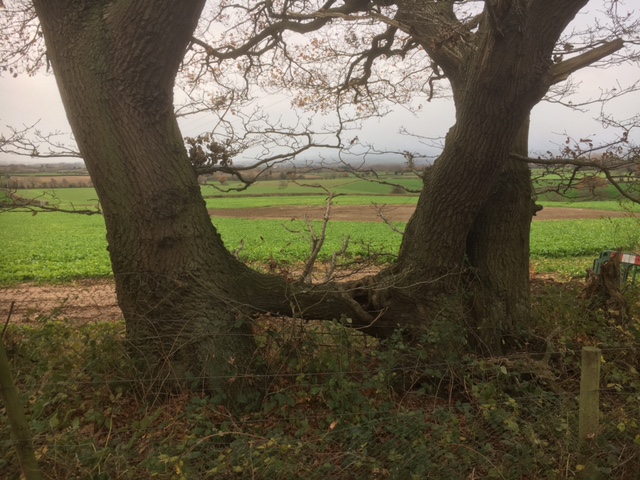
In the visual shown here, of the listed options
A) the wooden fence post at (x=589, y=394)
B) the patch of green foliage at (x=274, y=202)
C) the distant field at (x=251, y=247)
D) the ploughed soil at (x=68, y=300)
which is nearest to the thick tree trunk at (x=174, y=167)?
the ploughed soil at (x=68, y=300)

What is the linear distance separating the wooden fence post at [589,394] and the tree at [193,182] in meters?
1.80

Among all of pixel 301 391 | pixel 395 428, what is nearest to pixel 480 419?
pixel 395 428

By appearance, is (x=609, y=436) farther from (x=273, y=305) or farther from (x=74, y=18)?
(x=74, y=18)

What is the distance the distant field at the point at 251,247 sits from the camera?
13.9 meters

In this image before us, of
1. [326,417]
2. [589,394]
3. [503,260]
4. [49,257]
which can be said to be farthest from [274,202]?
[589,394]

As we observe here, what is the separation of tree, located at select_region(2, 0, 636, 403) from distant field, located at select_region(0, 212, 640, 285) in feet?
12.2

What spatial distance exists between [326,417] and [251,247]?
15.2 metres

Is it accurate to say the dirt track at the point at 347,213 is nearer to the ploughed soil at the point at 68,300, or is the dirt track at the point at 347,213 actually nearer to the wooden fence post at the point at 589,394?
the ploughed soil at the point at 68,300

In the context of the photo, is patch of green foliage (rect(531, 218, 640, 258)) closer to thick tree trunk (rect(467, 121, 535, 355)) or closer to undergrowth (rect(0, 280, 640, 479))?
thick tree trunk (rect(467, 121, 535, 355))

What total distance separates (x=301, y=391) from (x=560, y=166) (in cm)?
424

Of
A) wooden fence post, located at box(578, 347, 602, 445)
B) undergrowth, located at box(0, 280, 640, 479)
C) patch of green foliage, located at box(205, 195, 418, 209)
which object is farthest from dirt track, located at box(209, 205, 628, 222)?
wooden fence post, located at box(578, 347, 602, 445)

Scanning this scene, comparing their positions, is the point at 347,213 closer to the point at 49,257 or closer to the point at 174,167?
the point at 49,257

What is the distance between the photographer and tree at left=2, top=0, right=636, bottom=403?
13.4 ft

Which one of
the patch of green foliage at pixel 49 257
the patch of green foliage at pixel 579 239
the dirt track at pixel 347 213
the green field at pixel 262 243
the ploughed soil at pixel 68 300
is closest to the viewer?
the ploughed soil at pixel 68 300
